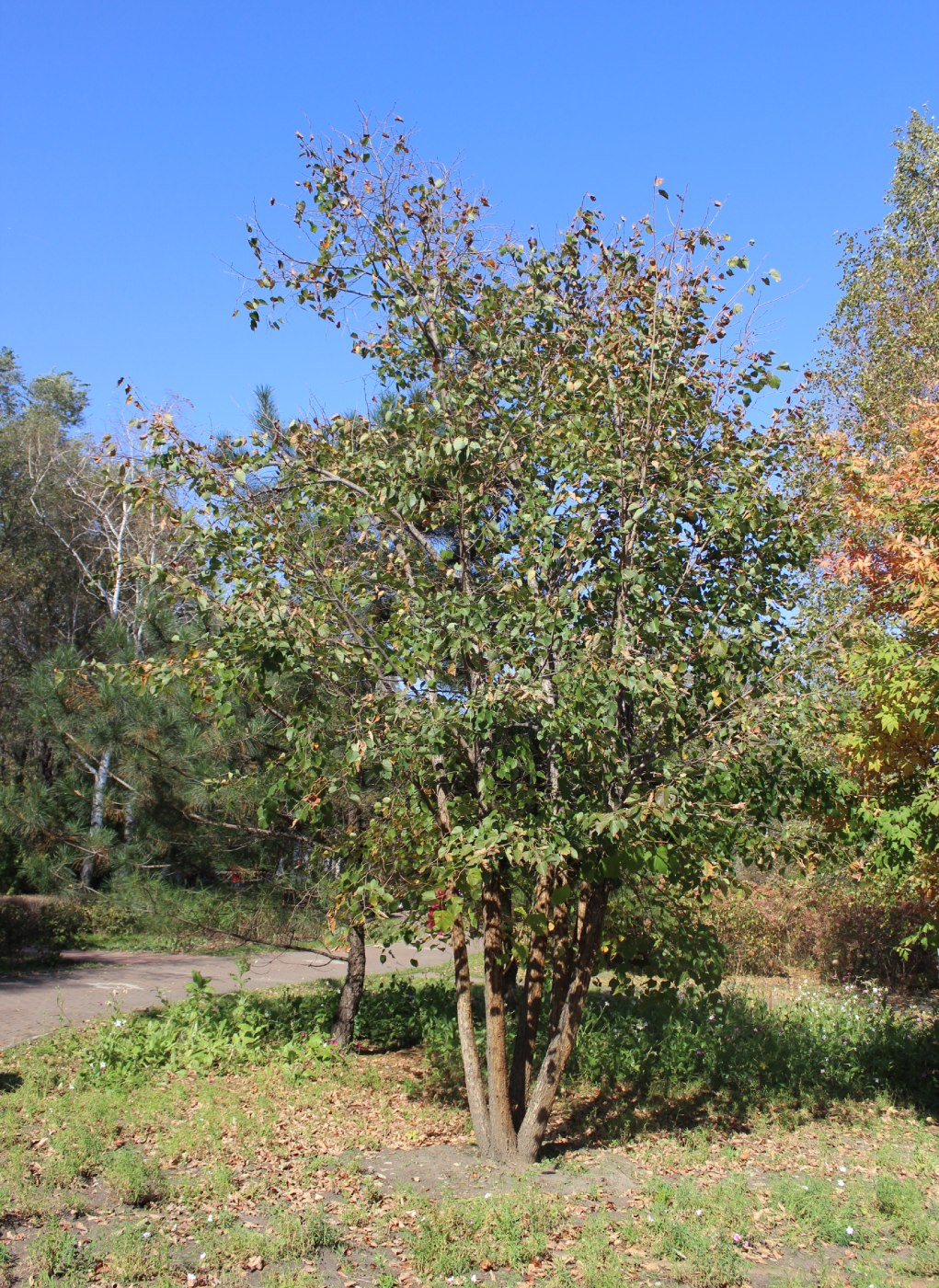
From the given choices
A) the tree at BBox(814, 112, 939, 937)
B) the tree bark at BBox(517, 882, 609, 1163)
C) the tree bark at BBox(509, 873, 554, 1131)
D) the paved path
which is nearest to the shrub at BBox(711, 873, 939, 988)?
the paved path

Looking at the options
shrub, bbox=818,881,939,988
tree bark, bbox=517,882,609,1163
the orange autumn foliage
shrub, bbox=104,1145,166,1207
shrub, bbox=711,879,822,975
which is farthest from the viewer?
shrub, bbox=711,879,822,975

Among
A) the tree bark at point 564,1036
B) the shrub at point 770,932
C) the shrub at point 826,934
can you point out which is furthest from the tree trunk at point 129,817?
the shrub at point 770,932

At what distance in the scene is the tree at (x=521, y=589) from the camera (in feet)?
15.9

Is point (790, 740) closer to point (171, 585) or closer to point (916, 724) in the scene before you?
point (916, 724)

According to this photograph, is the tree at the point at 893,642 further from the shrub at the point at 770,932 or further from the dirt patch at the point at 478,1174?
the shrub at the point at 770,932

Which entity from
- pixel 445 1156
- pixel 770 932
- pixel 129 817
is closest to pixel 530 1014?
pixel 445 1156

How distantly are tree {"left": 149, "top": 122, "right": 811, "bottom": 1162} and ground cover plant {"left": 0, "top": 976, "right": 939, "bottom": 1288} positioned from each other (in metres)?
0.81

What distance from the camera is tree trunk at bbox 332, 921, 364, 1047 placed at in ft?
26.7

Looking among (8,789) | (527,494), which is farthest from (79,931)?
(527,494)

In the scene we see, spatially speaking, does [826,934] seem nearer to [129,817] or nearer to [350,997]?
[350,997]

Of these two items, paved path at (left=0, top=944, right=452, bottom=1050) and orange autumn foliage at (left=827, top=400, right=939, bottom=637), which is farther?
paved path at (left=0, top=944, right=452, bottom=1050)

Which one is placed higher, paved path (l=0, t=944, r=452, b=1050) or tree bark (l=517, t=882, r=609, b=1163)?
tree bark (l=517, t=882, r=609, b=1163)

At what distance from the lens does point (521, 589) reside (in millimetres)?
4996

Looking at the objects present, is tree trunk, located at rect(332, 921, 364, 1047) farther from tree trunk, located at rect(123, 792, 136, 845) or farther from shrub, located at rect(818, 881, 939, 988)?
shrub, located at rect(818, 881, 939, 988)
